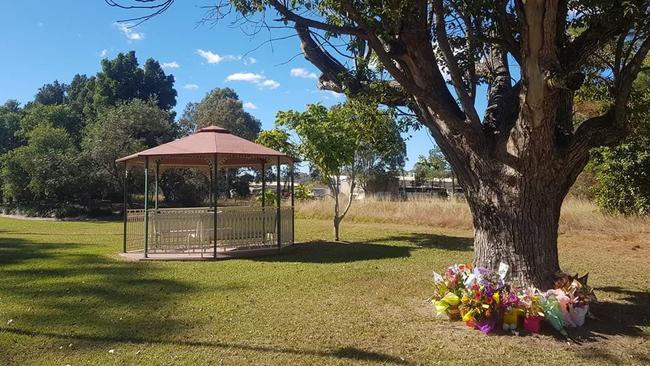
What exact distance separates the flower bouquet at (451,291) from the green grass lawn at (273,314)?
0.60ft

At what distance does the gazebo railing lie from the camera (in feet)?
42.7

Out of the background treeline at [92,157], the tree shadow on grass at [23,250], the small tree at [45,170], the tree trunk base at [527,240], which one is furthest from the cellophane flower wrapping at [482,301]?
the small tree at [45,170]

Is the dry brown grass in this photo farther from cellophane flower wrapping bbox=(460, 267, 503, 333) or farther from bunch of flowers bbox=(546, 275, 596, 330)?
cellophane flower wrapping bbox=(460, 267, 503, 333)

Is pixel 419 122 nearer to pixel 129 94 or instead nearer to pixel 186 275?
pixel 186 275

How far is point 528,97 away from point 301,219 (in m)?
21.3

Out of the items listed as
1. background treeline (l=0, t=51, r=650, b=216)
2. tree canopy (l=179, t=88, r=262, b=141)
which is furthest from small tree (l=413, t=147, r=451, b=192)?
tree canopy (l=179, t=88, r=262, b=141)

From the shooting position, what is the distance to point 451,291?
663 cm

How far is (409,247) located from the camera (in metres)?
14.6

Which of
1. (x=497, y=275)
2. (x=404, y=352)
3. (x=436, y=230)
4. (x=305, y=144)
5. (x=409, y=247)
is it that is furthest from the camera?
(x=436, y=230)

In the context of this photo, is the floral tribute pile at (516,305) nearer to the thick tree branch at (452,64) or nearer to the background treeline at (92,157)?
the thick tree branch at (452,64)

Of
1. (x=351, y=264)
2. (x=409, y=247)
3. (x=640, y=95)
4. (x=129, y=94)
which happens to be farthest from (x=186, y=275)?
(x=129, y=94)

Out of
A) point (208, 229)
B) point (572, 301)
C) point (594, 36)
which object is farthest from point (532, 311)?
point (208, 229)

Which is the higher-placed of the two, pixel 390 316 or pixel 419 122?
pixel 419 122

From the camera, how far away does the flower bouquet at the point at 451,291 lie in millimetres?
6477
